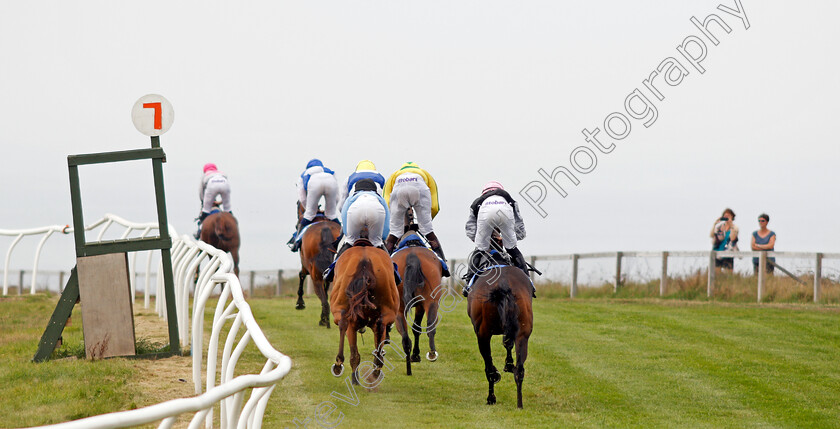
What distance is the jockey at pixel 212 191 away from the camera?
16.6 meters

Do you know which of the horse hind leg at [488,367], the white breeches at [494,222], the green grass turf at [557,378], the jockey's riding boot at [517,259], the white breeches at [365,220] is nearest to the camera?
the green grass turf at [557,378]

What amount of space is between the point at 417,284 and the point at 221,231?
24.2 feet

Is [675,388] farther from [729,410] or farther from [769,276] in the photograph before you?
[769,276]

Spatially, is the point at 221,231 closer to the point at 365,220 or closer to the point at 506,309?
the point at 365,220

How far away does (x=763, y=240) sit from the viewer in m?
18.1

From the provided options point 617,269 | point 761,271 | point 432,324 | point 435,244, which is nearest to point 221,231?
point 435,244

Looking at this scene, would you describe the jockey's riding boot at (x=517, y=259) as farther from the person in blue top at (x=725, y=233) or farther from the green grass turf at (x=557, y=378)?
the person in blue top at (x=725, y=233)

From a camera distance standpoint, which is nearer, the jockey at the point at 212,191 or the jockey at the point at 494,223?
the jockey at the point at 494,223

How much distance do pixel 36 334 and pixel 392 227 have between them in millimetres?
4404

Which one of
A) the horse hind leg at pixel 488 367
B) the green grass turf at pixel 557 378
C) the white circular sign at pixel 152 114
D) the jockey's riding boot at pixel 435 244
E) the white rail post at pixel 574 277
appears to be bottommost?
the white rail post at pixel 574 277

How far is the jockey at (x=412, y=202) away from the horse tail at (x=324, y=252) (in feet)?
5.41

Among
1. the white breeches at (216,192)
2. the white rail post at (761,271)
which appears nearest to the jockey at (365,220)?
the white breeches at (216,192)

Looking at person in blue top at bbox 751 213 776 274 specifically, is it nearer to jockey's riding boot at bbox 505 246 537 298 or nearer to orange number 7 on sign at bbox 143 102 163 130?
jockey's riding boot at bbox 505 246 537 298

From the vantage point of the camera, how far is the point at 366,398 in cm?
845
